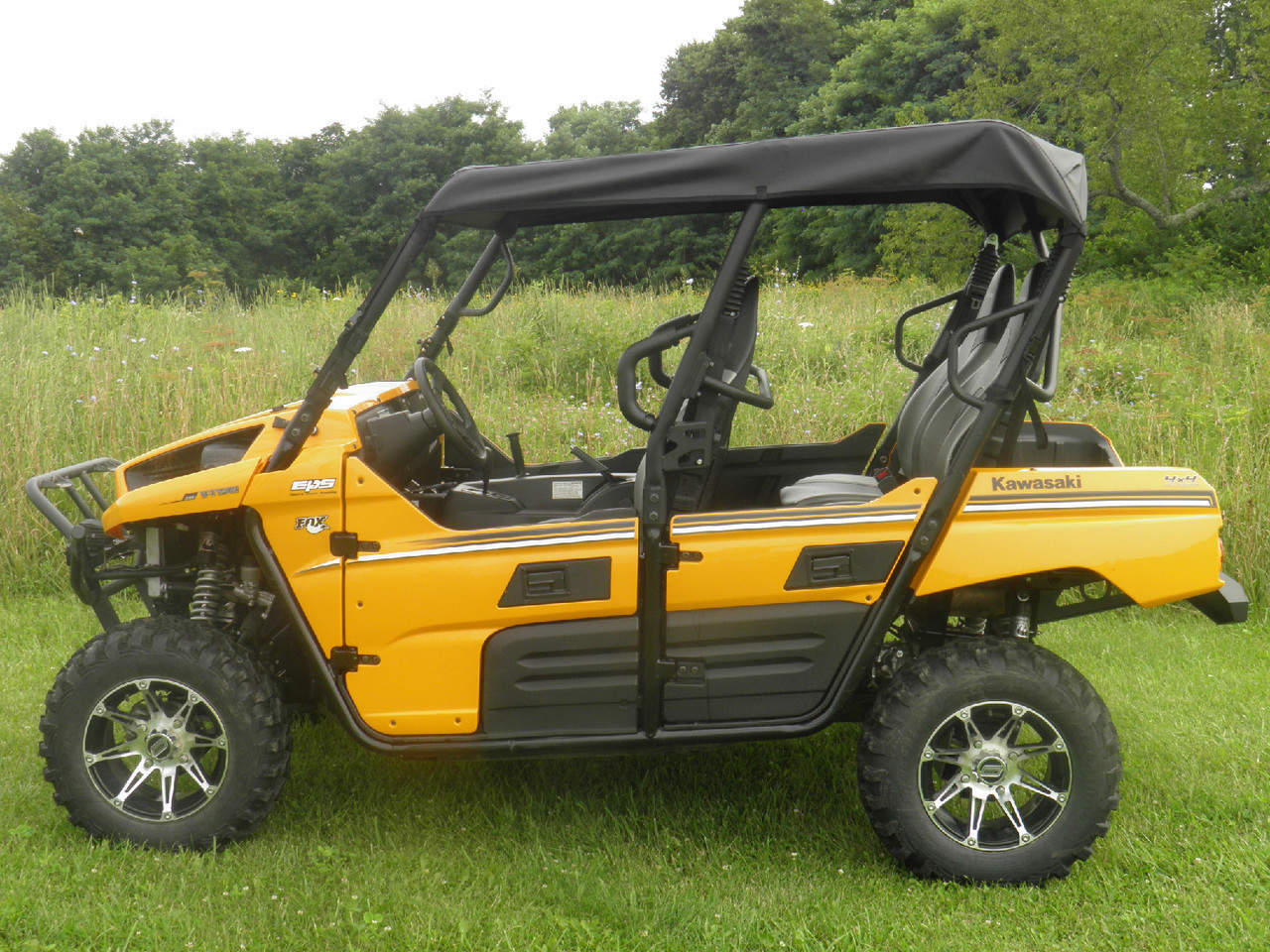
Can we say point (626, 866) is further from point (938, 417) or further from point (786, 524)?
Result: point (938, 417)

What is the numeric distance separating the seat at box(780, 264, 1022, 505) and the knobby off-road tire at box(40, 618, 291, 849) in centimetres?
177

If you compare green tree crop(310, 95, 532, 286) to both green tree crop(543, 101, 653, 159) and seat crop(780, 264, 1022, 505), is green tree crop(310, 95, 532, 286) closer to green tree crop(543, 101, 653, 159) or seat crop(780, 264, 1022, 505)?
A: green tree crop(543, 101, 653, 159)

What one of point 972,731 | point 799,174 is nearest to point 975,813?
point 972,731

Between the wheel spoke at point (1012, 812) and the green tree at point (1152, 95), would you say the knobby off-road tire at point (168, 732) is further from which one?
the green tree at point (1152, 95)

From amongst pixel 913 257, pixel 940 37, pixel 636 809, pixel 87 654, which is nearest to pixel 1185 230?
pixel 913 257

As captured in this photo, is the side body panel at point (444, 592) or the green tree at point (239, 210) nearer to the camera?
the side body panel at point (444, 592)

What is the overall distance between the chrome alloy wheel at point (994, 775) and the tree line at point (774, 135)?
30.7ft

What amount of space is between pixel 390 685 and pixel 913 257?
52.8 feet

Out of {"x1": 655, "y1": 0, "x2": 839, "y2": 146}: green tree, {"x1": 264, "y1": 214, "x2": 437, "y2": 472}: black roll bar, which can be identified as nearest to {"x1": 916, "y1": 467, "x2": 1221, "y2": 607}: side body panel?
{"x1": 264, "y1": 214, "x2": 437, "y2": 472}: black roll bar

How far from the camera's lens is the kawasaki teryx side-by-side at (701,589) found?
276 centimetres

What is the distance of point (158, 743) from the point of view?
2.99 metres

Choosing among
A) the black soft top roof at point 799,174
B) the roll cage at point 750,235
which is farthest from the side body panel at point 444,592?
the black soft top roof at point 799,174

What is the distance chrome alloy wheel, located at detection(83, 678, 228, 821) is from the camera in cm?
298

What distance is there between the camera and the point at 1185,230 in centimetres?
1728
